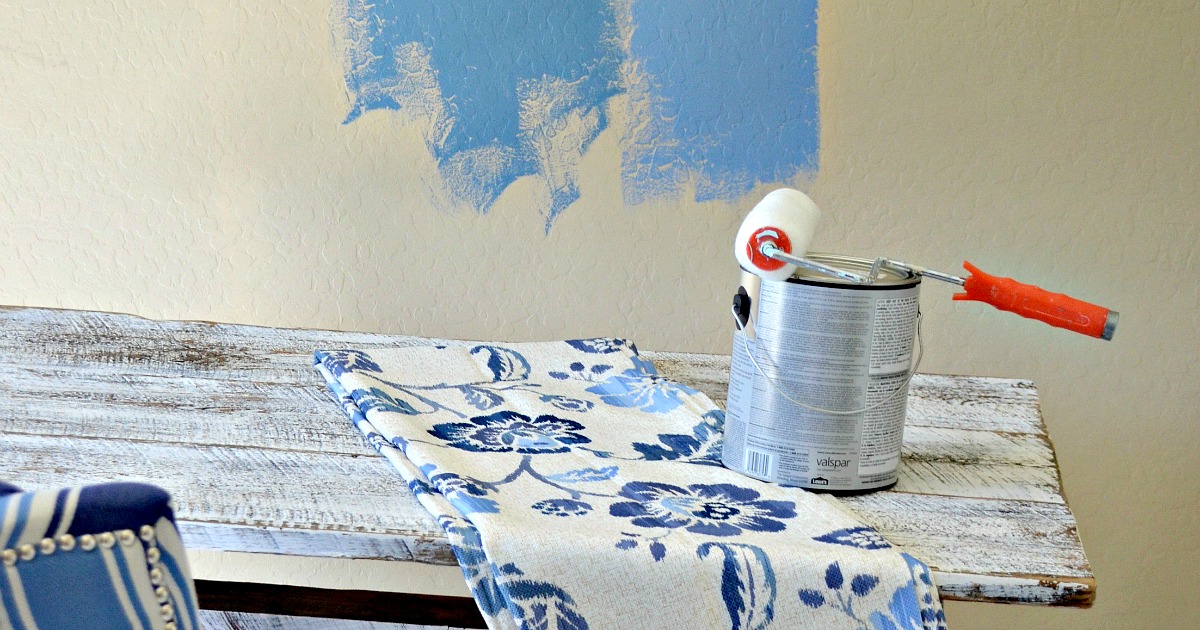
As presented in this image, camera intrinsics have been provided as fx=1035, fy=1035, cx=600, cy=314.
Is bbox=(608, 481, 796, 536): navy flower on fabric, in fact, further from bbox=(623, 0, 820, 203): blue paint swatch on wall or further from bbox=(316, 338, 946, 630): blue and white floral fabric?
bbox=(623, 0, 820, 203): blue paint swatch on wall

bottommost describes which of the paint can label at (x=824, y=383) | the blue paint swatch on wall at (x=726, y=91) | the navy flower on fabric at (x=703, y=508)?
the navy flower on fabric at (x=703, y=508)

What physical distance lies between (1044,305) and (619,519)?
332 millimetres

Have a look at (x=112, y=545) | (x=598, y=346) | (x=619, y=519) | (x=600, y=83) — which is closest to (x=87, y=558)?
(x=112, y=545)

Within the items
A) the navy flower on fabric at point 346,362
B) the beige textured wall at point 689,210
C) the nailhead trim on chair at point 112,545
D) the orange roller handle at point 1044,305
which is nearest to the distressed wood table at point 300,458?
the navy flower on fabric at point 346,362

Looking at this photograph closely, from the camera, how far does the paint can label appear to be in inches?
28.3

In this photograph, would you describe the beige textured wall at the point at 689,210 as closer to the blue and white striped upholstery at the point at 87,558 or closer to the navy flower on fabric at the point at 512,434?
the navy flower on fabric at the point at 512,434

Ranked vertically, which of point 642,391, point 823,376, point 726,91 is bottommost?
point 642,391

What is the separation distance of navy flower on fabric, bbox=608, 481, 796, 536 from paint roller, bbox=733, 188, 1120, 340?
0.52ft

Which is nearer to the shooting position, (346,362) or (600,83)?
(346,362)

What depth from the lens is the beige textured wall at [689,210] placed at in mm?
1454

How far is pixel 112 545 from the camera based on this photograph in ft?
1.09

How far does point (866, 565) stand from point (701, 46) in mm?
990

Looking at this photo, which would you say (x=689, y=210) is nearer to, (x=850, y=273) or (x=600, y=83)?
(x=600, y=83)

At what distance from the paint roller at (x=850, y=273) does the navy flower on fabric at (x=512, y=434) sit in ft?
0.73
